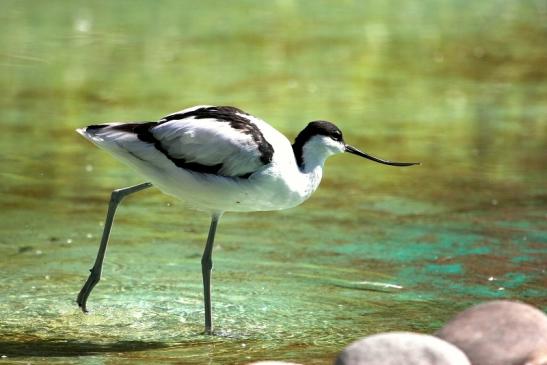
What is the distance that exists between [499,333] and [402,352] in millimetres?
578

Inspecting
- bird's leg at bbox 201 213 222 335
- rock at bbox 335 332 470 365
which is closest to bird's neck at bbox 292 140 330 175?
bird's leg at bbox 201 213 222 335

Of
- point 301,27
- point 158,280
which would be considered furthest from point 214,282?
point 301,27

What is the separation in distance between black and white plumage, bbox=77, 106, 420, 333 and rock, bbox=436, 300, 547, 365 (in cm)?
141

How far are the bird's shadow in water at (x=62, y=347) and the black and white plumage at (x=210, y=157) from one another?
0.47 meters

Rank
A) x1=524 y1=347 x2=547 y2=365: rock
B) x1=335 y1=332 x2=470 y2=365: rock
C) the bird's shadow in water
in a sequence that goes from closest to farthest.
A: x1=335 y1=332 x2=470 y2=365: rock → x1=524 y1=347 x2=547 y2=365: rock → the bird's shadow in water

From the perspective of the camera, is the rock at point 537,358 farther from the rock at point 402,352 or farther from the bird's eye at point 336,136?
the bird's eye at point 336,136

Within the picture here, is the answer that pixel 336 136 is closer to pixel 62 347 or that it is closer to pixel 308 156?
pixel 308 156

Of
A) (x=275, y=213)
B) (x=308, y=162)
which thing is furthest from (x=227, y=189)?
(x=275, y=213)

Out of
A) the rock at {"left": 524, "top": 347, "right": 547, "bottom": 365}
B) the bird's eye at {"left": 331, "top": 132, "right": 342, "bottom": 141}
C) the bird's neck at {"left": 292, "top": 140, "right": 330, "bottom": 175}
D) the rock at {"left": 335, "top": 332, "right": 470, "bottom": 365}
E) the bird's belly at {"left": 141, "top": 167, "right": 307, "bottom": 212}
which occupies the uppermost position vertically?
the bird's eye at {"left": 331, "top": 132, "right": 342, "bottom": 141}

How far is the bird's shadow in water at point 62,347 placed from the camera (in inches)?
245

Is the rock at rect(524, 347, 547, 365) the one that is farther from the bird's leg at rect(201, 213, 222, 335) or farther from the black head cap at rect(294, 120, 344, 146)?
the black head cap at rect(294, 120, 344, 146)

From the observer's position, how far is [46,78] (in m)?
14.1

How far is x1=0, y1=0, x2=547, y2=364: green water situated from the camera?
697cm

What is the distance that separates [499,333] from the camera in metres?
5.63
